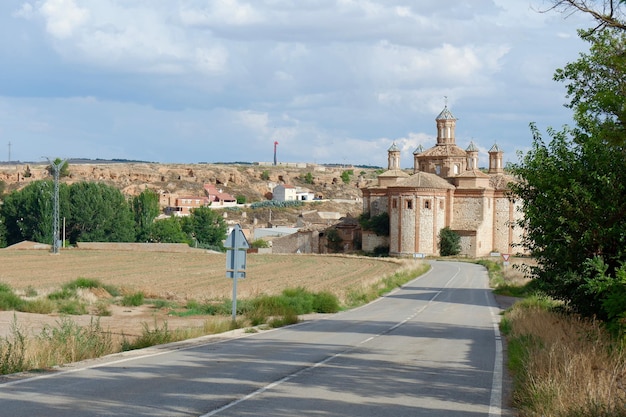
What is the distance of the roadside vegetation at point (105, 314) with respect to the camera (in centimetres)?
1347

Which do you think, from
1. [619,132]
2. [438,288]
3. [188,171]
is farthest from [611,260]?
[188,171]

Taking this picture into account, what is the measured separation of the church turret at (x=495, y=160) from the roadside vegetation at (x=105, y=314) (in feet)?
191

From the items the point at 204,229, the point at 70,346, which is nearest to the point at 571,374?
the point at 70,346

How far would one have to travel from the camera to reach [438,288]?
162 feet

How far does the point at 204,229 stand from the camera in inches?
4365

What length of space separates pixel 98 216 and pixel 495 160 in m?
48.8

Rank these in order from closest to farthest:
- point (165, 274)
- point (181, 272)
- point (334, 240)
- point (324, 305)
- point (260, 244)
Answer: point (324, 305) < point (165, 274) < point (181, 272) < point (334, 240) < point (260, 244)

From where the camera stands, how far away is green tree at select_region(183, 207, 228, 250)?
110312 mm

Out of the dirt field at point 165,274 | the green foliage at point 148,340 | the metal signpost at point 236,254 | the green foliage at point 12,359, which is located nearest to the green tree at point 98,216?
the dirt field at point 165,274

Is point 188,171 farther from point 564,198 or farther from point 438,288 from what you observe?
point 564,198

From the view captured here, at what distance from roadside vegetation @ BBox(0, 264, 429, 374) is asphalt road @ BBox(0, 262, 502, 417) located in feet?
2.26

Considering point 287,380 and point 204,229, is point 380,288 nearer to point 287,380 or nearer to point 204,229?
point 287,380

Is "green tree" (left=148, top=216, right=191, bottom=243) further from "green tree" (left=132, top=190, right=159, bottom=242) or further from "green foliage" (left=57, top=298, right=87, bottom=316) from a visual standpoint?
"green foliage" (left=57, top=298, right=87, bottom=316)

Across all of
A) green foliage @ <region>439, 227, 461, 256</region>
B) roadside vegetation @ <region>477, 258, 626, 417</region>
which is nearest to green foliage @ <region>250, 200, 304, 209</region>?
green foliage @ <region>439, 227, 461, 256</region>
